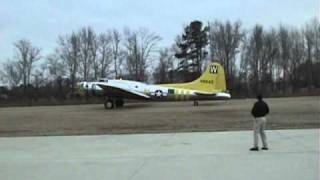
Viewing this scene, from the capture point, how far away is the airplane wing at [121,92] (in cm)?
5350

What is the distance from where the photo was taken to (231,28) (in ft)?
363

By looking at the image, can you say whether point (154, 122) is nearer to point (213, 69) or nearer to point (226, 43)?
point (213, 69)

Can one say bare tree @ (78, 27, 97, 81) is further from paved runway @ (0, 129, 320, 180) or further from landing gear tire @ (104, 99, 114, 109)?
paved runway @ (0, 129, 320, 180)

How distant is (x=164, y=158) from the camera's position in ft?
45.8

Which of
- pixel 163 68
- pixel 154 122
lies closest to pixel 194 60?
pixel 163 68

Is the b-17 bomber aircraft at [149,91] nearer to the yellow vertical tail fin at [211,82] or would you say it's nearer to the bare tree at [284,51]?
the yellow vertical tail fin at [211,82]

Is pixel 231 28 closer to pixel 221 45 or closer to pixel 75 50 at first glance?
pixel 221 45

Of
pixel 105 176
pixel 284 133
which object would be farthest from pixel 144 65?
pixel 105 176

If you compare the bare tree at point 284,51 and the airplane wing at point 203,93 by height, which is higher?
the bare tree at point 284,51

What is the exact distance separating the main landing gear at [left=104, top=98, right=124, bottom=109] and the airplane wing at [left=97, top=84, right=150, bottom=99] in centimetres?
68

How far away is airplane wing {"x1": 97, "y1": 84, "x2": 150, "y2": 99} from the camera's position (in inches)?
2106

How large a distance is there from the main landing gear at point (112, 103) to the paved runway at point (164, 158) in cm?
3235

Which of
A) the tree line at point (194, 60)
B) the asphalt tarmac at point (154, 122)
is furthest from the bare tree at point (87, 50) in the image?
the asphalt tarmac at point (154, 122)

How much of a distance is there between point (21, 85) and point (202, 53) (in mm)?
34660
